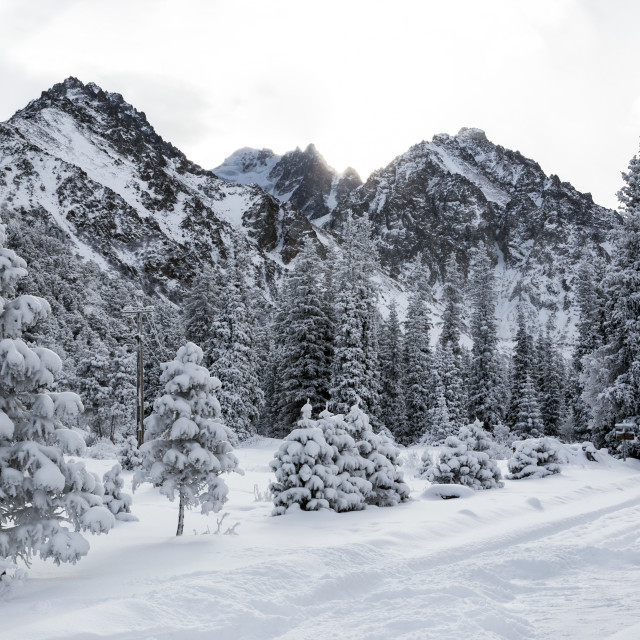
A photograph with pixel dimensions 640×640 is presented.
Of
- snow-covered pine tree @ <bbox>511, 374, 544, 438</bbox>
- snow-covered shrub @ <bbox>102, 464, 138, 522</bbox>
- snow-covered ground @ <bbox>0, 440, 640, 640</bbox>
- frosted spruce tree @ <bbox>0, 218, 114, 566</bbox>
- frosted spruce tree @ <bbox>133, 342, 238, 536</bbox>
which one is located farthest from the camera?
snow-covered pine tree @ <bbox>511, 374, 544, 438</bbox>

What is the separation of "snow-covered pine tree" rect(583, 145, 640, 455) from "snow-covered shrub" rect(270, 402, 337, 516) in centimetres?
1737

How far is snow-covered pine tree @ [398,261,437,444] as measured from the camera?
144ft

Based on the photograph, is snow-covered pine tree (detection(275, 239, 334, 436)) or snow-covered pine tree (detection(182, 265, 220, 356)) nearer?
snow-covered pine tree (detection(275, 239, 334, 436))

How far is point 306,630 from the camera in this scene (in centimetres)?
580

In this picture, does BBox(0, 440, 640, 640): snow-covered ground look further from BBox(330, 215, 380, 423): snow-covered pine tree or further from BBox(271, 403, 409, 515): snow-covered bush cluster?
BBox(330, 215, 380, 423): snow-covered pine tree

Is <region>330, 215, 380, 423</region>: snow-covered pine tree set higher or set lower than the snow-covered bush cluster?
higher

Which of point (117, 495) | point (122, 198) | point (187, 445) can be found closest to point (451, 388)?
point (117, 495)

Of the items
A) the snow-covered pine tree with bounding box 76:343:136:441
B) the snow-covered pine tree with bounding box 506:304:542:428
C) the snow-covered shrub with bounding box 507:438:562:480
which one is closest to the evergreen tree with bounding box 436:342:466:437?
the snow-covered pine tree with bounding box 506:304:542:428

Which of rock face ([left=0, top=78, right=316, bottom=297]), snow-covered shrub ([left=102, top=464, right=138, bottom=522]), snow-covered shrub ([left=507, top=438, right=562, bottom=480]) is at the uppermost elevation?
rock face ([left=0, top=78, right=316, bottom=297])

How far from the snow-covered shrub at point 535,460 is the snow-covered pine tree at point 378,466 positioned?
22.0 feet

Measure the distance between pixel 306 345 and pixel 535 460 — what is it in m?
18.2

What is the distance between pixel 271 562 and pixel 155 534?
3447 mm

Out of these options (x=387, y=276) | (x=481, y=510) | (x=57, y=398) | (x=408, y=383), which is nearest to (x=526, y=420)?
(x=408, y=383)

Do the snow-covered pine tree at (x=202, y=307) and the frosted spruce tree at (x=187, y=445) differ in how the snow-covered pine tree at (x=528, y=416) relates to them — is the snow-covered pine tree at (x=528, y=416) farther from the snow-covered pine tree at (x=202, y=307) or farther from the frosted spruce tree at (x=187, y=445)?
the frosted spruce tree at (x=187, y=445)
